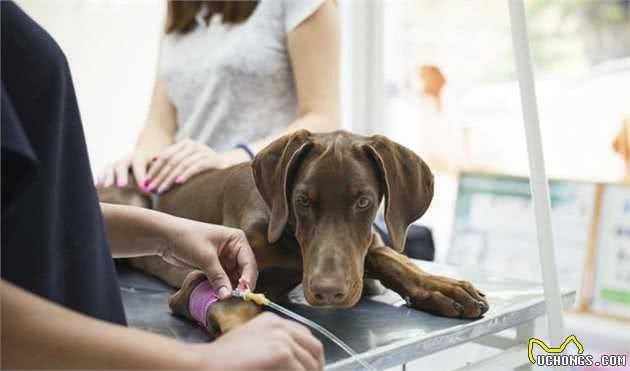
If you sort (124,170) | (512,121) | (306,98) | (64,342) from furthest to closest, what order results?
(512,121) < (306,98) < (124,170) < (64,342)

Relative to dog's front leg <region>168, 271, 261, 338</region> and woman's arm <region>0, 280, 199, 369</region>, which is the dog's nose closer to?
dog's front leg <region>168, 271, 261, 338</region>

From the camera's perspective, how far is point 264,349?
0.53m

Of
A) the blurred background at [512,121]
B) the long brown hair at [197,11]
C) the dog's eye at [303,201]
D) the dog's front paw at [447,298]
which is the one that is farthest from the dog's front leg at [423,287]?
the blurred background at [512,121]

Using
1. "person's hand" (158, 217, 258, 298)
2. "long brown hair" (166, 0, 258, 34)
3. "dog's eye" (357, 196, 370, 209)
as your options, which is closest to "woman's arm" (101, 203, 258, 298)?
"person's hand" (158, 217, 258, 298)

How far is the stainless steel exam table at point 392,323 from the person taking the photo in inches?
29.3

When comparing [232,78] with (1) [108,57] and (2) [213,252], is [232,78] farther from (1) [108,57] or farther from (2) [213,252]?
(2) [213,252]

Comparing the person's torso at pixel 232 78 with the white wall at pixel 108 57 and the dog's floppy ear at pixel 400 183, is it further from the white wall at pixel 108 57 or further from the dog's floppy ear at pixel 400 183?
the dog's floppy ear at pixel 400 183

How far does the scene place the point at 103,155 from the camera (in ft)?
3.34

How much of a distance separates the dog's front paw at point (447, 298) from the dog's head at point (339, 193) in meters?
0.06

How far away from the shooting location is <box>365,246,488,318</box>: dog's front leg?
0.85 meters

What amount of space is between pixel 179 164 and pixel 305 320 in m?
0.41

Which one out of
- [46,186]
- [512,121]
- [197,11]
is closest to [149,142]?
[197,11]

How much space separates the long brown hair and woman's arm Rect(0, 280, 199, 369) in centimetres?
80

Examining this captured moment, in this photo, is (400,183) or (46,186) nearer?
(46,186)
